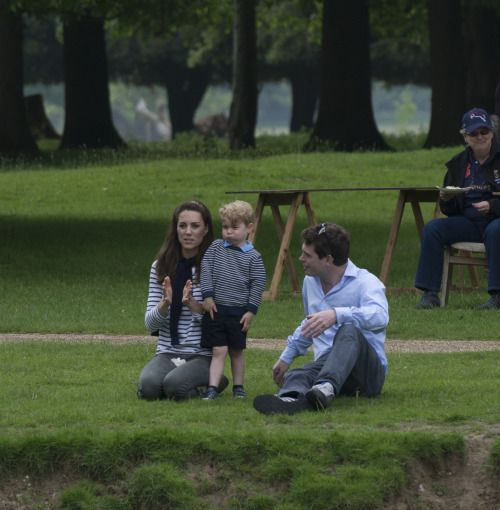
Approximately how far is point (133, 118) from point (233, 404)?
143745mm

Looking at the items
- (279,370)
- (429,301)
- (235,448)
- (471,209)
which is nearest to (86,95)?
(429,301)

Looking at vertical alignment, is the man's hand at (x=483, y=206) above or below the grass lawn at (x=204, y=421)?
above

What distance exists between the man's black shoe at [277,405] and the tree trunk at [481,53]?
2216 centimetres

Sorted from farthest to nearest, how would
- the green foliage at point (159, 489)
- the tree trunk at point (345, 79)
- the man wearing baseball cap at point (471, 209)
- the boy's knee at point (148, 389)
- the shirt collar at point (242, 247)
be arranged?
the tree trunk at point (345, 79), the man wearing baseball cap at point (471, 209), the boy's knee at point (148, 389), the shirt collar at point (242, 247), the green foliage at point (159, 489)

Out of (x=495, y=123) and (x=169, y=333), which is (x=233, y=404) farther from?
(x=495, y=123)

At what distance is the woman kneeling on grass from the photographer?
914cm

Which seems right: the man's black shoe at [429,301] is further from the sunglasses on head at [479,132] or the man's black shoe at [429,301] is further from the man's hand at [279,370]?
the man's hand at [279,370]

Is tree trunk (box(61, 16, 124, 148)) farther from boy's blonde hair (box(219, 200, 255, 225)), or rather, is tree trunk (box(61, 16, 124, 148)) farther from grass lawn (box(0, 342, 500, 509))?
grass lawn (box(0, 342, 500, 509))

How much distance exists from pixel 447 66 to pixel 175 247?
68.7 ft

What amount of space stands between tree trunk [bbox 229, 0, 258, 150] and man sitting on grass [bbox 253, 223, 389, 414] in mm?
24762

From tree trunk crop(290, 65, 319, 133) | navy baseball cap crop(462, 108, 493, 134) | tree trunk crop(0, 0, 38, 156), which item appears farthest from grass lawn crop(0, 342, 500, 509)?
tree trunk crop(290, 65, 319, 133)

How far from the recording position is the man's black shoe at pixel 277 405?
8602 millimetres

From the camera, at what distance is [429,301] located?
45.6ft

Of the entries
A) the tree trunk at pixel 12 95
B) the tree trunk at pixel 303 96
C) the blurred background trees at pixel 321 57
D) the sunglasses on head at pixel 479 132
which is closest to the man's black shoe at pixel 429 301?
the sunglasses on head at pixel 479 132
